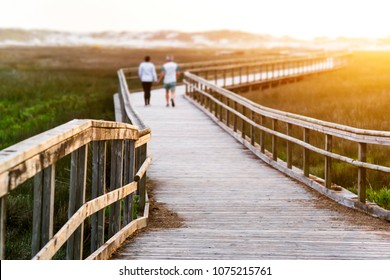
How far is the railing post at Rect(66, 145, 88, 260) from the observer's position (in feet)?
15.2

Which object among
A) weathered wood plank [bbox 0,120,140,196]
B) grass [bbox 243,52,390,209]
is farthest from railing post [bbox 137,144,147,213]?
grass [bbox 243,52,390,209]

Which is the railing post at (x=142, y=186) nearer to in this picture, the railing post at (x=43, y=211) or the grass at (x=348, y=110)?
the grass at (x=348, y=110)

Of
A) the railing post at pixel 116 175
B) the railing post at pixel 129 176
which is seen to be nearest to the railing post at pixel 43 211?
the railing post at pixel 116 175

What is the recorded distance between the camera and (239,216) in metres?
7.78

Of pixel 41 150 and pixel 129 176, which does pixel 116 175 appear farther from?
pixel 41 150

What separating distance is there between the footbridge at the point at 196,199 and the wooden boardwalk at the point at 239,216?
1 cm

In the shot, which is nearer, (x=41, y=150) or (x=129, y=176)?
(x=41, y=150)

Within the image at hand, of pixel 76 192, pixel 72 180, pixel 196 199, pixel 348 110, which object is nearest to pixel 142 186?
pixel 196 199

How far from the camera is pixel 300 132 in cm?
1547

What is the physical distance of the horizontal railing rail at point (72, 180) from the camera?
11.1ft

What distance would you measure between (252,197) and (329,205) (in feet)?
2.99

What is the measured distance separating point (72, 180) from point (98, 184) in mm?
942

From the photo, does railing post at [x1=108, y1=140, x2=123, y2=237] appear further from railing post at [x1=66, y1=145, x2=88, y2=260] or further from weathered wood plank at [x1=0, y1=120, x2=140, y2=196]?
railing post at [x1=66, y1=145, x2=88, y2=260]

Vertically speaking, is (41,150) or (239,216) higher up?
(41,150)
